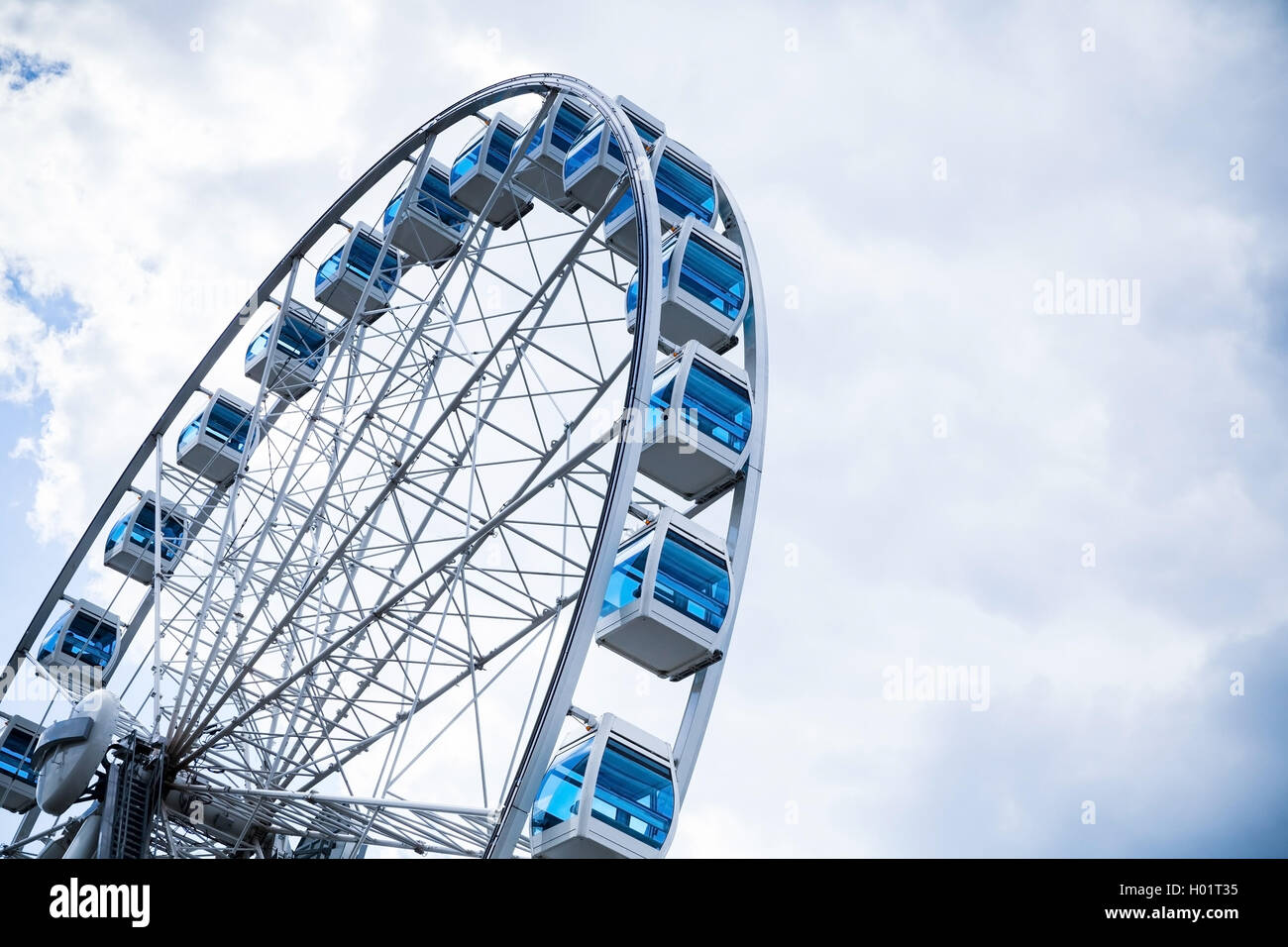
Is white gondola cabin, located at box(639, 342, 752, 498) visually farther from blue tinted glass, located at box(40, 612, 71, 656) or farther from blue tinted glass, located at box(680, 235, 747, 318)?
blue tinted glass, located at box(40, 612, 71, 656)

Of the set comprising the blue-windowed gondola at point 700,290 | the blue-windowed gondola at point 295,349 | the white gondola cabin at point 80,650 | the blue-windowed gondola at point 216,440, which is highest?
the blue-windowed gondola at point 295,349

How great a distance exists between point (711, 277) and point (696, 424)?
7.72ft

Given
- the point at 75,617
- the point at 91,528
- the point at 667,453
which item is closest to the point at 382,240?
the point at 91,528

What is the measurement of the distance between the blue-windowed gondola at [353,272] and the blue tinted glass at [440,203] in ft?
4.17

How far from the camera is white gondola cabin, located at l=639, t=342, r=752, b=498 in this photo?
14547 mm

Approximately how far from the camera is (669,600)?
13422mm

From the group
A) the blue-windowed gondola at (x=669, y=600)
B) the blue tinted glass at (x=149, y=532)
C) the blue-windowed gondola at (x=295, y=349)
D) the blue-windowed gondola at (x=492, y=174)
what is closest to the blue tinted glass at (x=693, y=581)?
the blue-windowed gondola at (x=669, y=600)

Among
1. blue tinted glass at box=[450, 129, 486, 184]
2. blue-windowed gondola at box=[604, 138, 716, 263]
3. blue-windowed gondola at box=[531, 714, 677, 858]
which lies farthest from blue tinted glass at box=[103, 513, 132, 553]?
blue-windowed gondola at box=[531, 714, 677, 858]

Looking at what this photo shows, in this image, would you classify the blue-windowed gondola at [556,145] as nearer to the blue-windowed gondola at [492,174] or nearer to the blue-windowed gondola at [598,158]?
the blue-windowed gondola at [598,158]

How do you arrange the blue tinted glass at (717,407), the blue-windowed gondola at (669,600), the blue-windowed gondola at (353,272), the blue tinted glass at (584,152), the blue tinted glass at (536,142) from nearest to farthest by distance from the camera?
the blue-windowed gondola at (669,600)
the blue tinted glass at (717,407)
the blue tinted glass at (584,152)
the blue tinted glass at (536,142)
the blue-windowed gondola at (353,272)

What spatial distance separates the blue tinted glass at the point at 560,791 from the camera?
39.2ft

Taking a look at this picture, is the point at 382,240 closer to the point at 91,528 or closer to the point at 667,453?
the point at 91,528

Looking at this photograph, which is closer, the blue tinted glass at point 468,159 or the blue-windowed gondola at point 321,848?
the blue-windowed gondola at point 321,848

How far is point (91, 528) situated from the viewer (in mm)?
24000
